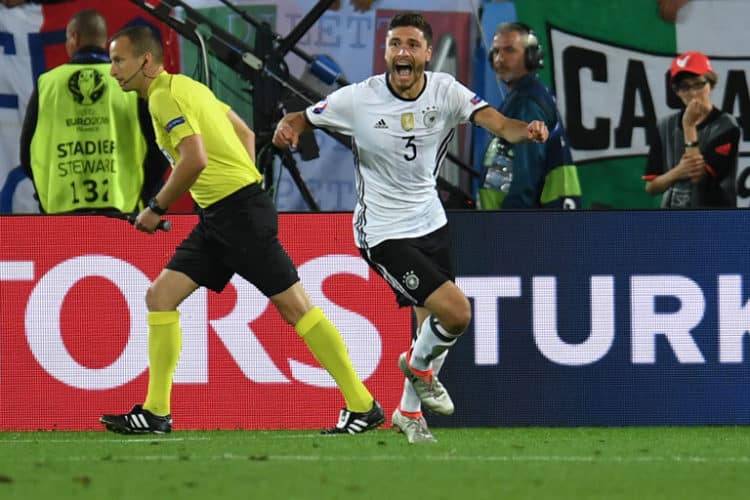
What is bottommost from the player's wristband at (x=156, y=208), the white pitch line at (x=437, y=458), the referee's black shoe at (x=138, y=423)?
the referee's black shoe at (x=138, y=423)

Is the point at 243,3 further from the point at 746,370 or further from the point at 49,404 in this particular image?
the point at 746,370

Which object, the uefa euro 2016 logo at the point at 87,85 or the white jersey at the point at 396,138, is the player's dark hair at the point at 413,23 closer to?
the white jersey at the point at 396,138

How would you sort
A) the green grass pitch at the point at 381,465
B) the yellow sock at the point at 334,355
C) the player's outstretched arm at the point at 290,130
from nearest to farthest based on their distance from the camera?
the green grass pitch at the point at 381,465, the player's outstretched arm at the point at 290,130, the yellow sock at the point at 334,355

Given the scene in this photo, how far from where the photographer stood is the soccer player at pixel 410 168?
7992mm

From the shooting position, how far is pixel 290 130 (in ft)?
26.2

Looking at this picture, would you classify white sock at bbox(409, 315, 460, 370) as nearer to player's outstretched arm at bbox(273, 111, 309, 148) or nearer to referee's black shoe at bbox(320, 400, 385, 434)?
referee's black shoe at bbox(320, 400, 385, 434)

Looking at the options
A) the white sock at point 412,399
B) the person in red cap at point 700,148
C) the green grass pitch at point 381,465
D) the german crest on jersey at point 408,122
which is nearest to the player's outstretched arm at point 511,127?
the german crest on jersey at point 408,122

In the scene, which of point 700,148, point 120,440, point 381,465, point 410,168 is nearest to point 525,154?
point 700,148

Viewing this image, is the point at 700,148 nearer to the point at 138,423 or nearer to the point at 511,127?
the point at 511,127

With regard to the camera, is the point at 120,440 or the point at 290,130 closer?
the point at 290,130

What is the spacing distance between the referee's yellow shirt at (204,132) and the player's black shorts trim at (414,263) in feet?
2.43

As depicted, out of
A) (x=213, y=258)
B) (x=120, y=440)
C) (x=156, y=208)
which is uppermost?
(x=156, y=208)

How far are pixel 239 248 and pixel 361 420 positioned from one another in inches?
38.9

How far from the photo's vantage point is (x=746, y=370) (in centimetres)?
907
